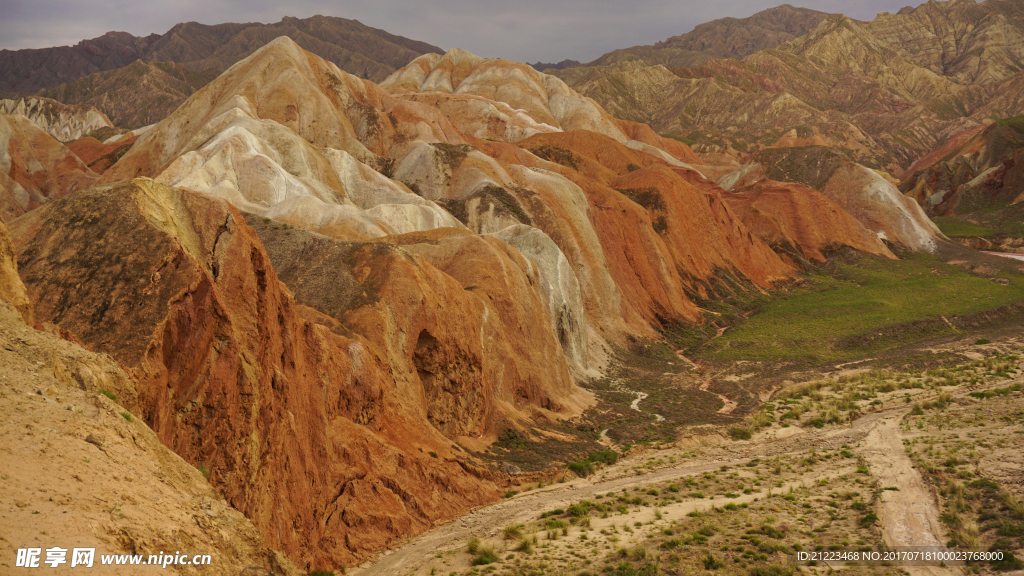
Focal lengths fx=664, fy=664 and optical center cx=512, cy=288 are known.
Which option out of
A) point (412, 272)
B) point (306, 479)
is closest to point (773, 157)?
point (412, 272)

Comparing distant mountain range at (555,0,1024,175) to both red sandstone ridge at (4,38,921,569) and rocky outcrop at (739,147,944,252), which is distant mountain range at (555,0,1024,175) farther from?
red sandstone ridge at (4,38,921,569)

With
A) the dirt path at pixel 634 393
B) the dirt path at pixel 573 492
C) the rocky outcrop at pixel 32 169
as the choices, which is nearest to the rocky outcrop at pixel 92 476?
the dirt path at pixel 573 492

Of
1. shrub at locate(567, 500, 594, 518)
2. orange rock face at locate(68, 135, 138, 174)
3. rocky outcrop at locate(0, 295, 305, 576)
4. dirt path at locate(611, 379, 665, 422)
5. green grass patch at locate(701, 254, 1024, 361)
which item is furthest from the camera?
orange rock face at locate(68, 135, 138, 174)

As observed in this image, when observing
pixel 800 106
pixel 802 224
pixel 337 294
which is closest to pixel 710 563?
pixel 337 294

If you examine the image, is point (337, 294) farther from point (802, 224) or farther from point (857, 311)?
point (802, 224)

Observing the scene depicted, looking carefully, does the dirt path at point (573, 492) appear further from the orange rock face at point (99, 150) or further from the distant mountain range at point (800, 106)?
the distant mountain range at point (800, 106)

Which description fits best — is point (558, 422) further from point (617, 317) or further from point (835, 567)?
point (617, 317)

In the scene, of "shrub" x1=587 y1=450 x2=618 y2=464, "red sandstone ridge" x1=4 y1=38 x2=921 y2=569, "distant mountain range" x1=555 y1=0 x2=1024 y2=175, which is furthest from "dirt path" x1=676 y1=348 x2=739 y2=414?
"distant mountain range" x1=555 y1=0 x2=1024 y2=175

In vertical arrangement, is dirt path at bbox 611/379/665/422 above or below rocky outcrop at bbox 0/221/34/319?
below
